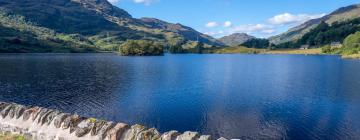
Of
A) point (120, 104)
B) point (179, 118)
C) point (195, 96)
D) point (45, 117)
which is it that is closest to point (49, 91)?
point (120, 104)

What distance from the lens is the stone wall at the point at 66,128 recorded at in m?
20.2

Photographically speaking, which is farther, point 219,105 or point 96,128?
point 219,105

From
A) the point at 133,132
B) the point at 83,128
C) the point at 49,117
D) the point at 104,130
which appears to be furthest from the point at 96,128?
the point at 49,117

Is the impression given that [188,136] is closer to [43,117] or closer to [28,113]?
[43,117]

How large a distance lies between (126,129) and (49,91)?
204ft

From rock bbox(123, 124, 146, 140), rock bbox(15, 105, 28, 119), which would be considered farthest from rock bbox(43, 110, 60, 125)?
rock bbox(123, 124, 146, 140)

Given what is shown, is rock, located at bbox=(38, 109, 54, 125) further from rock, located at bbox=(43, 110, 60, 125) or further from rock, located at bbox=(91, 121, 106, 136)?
rock, located at bbox=(91, 121, 106, 136)

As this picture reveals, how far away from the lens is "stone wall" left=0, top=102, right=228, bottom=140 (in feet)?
66.1

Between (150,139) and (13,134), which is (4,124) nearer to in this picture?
(13,134)

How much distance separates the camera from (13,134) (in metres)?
24.4

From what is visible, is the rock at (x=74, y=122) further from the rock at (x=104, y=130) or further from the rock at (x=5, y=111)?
the rock at (x=5, y=111)

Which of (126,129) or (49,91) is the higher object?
(126,129)

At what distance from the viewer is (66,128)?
22344mm

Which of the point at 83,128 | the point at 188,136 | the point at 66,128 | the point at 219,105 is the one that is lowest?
the point at 219,105
